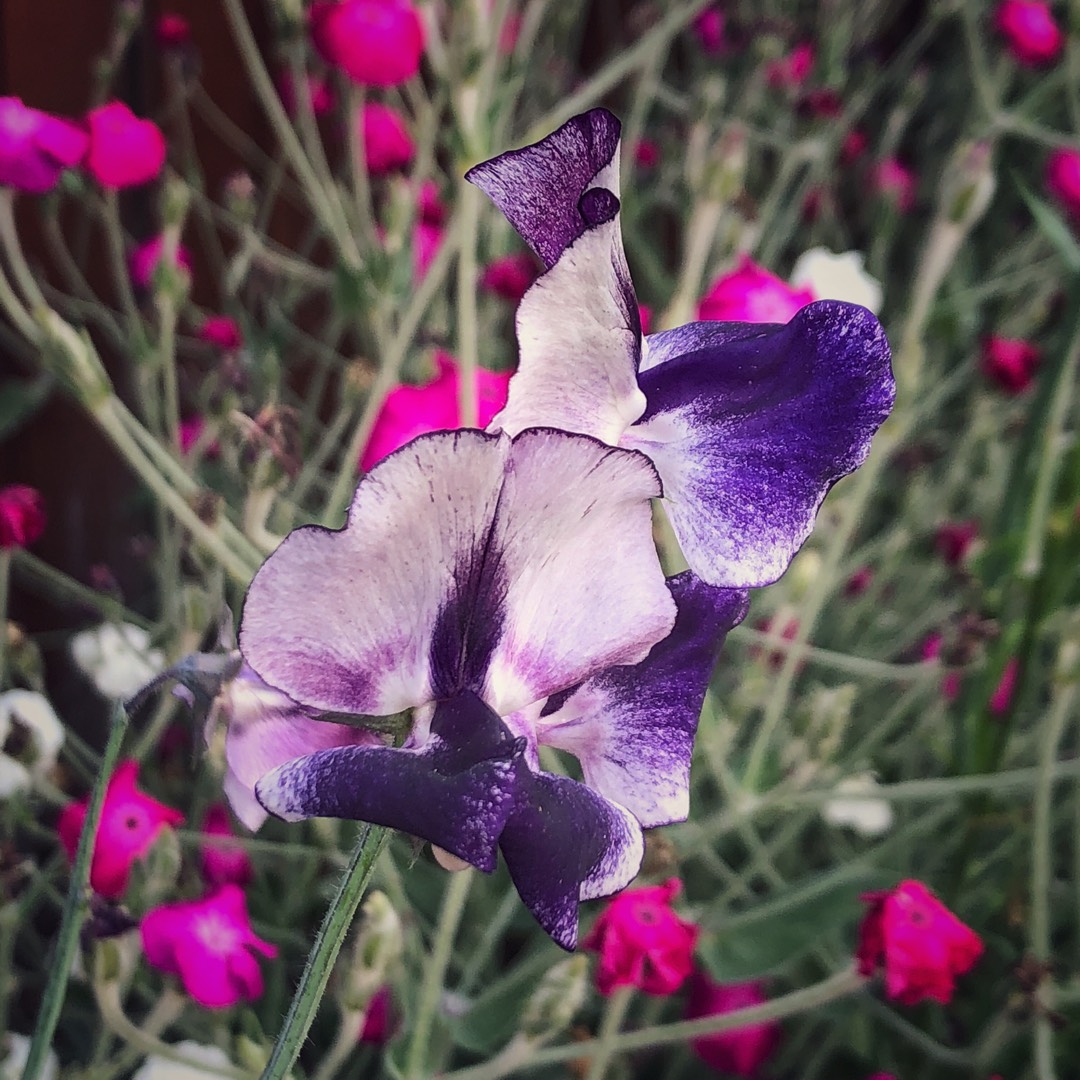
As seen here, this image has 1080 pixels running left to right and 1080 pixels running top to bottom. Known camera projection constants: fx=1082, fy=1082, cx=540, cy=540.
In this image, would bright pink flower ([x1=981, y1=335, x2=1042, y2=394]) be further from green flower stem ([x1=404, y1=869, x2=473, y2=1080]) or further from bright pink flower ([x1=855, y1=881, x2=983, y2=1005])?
green flower stem ([x1=404, y1=869, x2=473, y2=1080])

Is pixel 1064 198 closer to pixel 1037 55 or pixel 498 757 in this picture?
pixel 1037 55

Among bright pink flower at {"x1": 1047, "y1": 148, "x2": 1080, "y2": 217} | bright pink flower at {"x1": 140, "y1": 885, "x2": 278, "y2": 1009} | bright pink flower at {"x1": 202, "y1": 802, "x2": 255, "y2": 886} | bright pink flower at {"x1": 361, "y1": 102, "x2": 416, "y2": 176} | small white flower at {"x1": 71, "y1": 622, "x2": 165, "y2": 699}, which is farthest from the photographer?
bright pink flower at {"x1": 1047, "y1": 148, "x2": 1080, "y2": 217}

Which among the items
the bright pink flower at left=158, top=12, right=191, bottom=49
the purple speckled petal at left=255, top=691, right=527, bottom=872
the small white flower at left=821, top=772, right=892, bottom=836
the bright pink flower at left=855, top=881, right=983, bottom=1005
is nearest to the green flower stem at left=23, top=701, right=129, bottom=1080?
the purple speckled petal at left=255, top=691, right=527, bottom=872

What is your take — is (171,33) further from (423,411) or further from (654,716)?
(654,716)

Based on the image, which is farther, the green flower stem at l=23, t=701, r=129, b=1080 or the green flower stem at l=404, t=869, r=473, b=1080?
the green flower stem at l=404, t=869, r=473, b=1080

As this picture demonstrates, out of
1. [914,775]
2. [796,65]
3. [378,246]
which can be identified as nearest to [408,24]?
[378,246]

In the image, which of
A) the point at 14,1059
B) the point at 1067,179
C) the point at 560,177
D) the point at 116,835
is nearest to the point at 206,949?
the point at 116,835

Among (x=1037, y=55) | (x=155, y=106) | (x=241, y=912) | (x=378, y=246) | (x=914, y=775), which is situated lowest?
(x=241, y=912)
